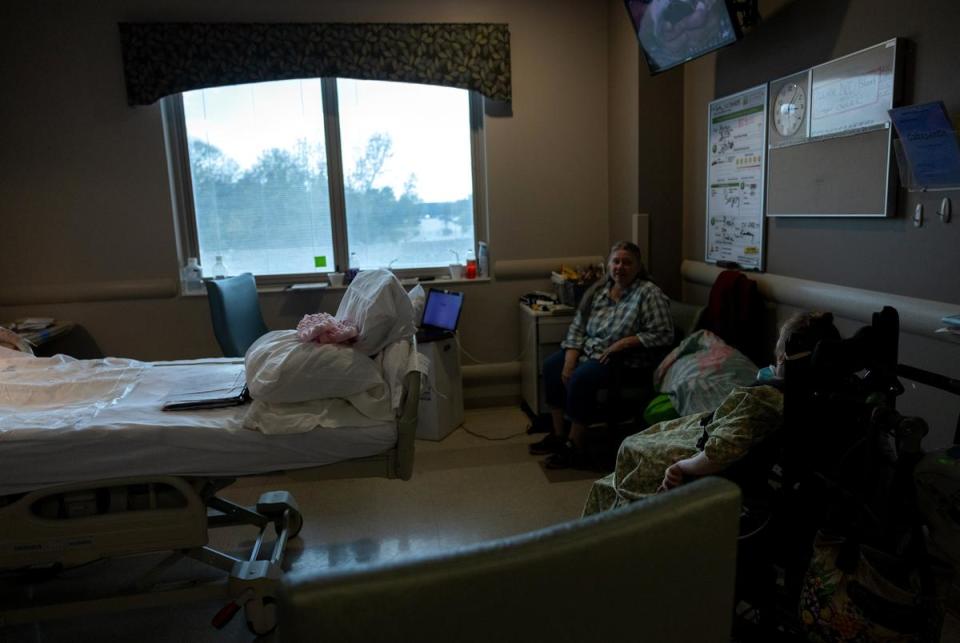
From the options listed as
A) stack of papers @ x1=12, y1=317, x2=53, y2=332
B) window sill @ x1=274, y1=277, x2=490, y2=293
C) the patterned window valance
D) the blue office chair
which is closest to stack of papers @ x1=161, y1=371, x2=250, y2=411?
the blue office chair

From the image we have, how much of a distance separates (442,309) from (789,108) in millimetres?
2011

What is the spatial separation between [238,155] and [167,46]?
2.21ft

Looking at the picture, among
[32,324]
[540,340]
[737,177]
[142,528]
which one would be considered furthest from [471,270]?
[142,528]

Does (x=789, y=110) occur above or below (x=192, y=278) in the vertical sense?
above

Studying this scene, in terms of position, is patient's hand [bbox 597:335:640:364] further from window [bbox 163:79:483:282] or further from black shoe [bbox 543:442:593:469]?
window [bbox 163:79:483:282]

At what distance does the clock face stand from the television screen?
0.30 metres

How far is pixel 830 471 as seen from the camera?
1.51 metres

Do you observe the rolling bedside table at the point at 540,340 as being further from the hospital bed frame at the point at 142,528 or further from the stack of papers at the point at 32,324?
the stack of papers at the point at 32,324

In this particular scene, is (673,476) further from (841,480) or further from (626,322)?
(626,322)

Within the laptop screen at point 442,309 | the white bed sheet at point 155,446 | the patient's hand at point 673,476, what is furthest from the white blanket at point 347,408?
the laptop screen at point 442,309

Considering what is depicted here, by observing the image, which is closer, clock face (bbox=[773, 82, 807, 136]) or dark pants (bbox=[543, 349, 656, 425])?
clock face (bbox=[773, 82, 807, 136])

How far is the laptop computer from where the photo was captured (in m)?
3.62

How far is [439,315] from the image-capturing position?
148 inches

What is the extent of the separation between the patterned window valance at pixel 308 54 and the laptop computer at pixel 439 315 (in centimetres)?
121
